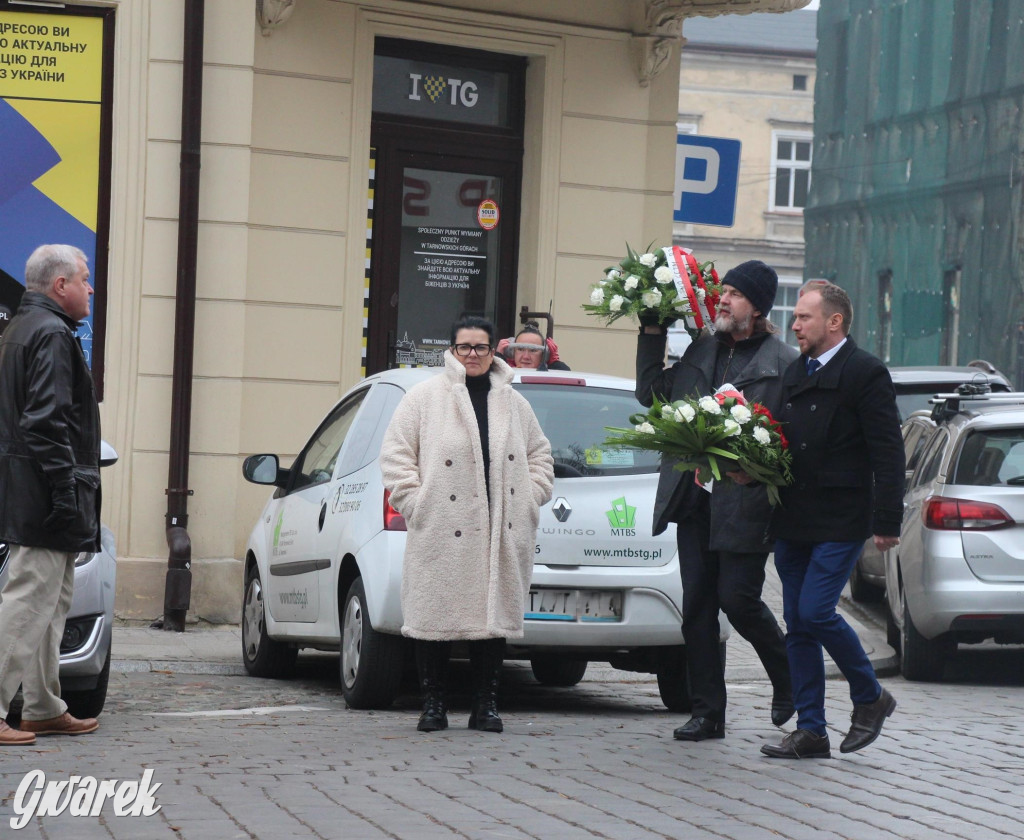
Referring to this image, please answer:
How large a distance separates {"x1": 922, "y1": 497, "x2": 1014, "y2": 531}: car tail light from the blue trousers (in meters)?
3.36

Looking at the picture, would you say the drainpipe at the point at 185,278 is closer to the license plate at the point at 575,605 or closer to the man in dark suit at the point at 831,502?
the license plate at the point at 575,605

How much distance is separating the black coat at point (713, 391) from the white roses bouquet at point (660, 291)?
150 mm

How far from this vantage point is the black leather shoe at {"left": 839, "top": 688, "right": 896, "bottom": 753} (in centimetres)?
702

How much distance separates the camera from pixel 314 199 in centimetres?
1248

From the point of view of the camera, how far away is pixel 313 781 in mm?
6055

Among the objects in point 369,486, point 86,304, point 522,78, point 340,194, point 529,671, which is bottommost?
point 529,671

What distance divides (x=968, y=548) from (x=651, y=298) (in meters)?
3.83

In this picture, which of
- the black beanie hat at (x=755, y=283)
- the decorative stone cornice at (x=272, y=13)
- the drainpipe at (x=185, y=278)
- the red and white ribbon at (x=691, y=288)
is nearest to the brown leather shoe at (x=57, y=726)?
the red and white ribbon at (x=691, y=288)

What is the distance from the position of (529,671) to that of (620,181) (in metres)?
4.65

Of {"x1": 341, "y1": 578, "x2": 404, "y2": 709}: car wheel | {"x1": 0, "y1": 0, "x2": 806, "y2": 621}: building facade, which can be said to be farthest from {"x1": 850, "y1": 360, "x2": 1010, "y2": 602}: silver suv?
{"x1": 341, "y1": 578, "x2": 404, "y2": 709}: car wheel

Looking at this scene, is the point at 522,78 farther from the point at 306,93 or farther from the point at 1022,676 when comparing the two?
the point at 1022,676

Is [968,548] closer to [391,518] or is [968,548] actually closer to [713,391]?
[713,391]

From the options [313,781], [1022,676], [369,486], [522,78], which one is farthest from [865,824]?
[522,78]

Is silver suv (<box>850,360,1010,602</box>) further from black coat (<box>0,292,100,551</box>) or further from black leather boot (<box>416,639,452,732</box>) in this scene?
black coat (<box>0,292,100,551</box>)
